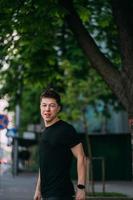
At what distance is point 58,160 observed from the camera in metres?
4.98

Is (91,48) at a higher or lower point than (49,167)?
higher

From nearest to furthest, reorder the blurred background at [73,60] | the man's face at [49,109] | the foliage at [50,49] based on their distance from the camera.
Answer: the man's face at [49,109] < the blurred background at [73,60] < the foliage at [50,49]

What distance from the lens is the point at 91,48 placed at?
1205 centimetres

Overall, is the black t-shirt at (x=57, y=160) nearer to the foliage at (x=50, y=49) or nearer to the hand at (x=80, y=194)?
the hand at (x=80, y=194)

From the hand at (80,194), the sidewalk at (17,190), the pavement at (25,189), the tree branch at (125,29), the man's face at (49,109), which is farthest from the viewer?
the pavement at (25,189)

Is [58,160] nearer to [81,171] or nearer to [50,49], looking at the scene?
[81,171]

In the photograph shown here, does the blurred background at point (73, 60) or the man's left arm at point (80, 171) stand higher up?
the blurred background at point (73, 60)

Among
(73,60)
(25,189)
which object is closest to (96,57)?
(25,189)

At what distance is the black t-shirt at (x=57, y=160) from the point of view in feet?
16.3

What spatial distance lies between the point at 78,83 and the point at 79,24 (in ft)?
45.7

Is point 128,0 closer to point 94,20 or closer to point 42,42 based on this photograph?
point 42,42

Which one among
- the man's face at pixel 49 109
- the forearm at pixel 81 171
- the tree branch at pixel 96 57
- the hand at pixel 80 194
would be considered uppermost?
the tree branch at pixel 96 57

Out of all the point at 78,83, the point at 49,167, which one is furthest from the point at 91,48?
the point at 78,83

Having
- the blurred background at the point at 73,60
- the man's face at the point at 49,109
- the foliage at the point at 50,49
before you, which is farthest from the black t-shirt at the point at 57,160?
the foliage at the point at 50,49
